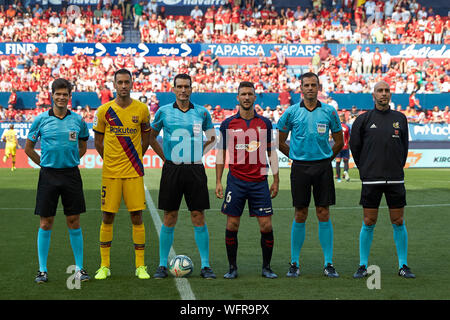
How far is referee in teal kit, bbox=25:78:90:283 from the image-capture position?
23.7 feet

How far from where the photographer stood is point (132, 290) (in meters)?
6.74

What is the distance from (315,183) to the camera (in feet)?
25.2

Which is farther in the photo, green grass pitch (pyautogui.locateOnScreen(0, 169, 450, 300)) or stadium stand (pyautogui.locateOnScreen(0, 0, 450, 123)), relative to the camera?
stadium stand (pyautogui.locateOnScreen(0, 0, 450, 123))

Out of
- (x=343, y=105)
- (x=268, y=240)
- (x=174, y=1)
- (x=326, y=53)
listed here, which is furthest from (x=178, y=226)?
(x=174, y=1)

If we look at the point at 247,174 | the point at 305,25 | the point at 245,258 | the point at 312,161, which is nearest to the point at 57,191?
the point at 247,174

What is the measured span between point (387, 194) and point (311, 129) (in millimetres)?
1107

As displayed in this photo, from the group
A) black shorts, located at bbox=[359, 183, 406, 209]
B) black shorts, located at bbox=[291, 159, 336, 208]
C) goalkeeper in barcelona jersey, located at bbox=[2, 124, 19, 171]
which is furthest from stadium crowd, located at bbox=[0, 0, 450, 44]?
black shorts, located at bbox=[359, 183, 406, 209]

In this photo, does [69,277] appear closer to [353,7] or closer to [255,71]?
[255,71]

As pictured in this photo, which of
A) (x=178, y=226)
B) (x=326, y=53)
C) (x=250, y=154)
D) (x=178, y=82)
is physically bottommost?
(x=178, y=226)

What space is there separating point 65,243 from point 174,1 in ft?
102

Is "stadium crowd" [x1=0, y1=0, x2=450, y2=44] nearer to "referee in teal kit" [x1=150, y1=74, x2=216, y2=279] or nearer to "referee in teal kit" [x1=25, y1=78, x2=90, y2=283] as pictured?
"referee in teal kit" [x1=150, y1=74, x2=216, y2=279]

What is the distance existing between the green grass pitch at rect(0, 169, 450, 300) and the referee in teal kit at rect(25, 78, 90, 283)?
16.5 inches

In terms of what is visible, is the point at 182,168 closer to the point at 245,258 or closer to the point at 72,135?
the point at 72,135

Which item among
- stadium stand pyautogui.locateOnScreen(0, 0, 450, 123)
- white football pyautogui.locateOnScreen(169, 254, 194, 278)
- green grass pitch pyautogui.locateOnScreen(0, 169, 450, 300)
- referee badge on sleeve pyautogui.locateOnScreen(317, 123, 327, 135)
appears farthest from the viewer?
stadium stand pyautogui.locateOnScreen(0, 0, 450, 123)
